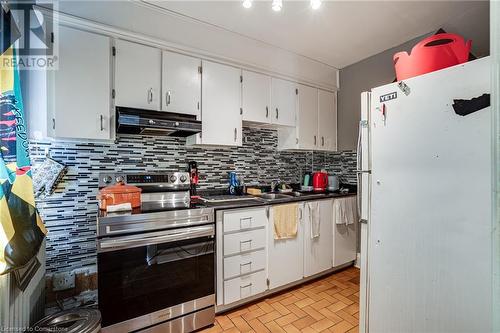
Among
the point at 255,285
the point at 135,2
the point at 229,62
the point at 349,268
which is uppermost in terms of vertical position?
the point at 135,2

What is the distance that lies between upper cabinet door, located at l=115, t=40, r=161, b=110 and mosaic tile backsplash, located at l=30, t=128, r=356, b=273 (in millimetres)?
366

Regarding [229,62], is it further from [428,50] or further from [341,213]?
[341,213]

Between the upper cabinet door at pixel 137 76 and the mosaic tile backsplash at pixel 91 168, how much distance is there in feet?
1.20

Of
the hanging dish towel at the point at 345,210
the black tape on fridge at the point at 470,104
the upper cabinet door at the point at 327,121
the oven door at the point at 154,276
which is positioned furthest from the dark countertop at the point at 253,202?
the black tape on fridge at the point at 470,104

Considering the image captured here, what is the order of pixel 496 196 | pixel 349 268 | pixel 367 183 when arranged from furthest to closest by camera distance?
pixel 349 268 → pixel 367 183 → pixel 496 196

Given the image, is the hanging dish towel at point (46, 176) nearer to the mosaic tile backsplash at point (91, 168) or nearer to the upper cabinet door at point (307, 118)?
the mosaic tile backsplash at point (91, 168)

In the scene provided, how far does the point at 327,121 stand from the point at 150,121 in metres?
2.21

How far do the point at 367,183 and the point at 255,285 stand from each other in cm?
129

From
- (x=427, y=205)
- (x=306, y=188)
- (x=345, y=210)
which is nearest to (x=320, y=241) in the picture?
(x=345, y=210)

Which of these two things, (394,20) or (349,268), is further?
(349,268)

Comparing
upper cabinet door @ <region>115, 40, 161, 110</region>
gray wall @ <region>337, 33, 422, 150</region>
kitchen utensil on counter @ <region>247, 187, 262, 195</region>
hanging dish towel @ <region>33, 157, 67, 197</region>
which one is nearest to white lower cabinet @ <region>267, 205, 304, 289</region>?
kitchen utensil on counter @ <region>247, 187, 262, 195</region>

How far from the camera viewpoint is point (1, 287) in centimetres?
96

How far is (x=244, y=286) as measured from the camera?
1.92 metres

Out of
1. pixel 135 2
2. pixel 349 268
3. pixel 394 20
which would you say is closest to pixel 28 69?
pixel 135 2
